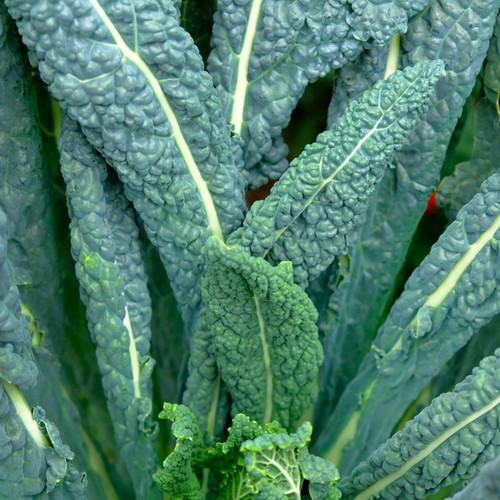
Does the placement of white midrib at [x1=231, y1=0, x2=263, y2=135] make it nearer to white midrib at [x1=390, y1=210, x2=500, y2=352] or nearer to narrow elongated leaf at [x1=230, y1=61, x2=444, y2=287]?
narrow elongated leaf at [x1=230, y1=61, x2=444, y2=287]

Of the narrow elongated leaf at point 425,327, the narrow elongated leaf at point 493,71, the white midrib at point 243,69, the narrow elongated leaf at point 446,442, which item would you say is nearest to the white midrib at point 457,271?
the narrow elongated leaf at point 425,327

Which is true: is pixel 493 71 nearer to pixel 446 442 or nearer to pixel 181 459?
pixel 446 442

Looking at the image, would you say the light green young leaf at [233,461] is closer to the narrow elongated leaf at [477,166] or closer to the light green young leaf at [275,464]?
the light green young leaf at [275,464]

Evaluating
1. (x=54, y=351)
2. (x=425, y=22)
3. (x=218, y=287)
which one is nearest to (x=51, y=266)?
(x=54, y=351)

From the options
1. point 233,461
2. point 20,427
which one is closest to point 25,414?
point 20,427

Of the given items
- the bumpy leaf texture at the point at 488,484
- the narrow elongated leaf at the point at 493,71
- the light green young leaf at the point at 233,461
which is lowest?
the light green young leaf at the point at 233,461

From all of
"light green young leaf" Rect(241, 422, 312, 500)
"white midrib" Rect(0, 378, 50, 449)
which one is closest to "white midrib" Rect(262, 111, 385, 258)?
"light green young leaf" Rect(241, 422, 312, 500)
